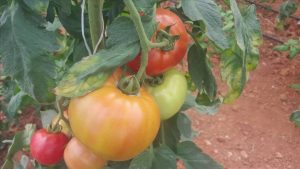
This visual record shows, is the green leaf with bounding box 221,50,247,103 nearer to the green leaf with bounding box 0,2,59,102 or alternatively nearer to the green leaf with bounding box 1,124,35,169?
the green leaf with bounding box 0,2,59,102

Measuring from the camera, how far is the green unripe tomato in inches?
29.3

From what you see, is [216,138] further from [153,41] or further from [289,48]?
[153,41]

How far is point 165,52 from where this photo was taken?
0.72m

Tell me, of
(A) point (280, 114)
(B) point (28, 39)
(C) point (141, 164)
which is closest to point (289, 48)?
(A) point (280, 114)

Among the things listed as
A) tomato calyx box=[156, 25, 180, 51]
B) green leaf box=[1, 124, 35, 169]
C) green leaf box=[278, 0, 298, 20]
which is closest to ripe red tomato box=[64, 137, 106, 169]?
tomato calyx box=[156, 25, 180, 51]

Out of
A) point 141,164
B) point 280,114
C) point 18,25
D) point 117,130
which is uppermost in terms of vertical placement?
point 18,25

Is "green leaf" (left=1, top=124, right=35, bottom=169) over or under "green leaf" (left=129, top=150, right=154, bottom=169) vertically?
under

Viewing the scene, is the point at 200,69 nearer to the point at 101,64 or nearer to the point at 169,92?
the point at 169,92

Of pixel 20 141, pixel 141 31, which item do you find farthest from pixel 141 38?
pixel 20 141

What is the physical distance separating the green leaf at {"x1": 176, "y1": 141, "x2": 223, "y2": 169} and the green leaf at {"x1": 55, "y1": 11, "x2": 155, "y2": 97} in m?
0.37

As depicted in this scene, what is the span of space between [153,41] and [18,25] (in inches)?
7.7

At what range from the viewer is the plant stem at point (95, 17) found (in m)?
0.72

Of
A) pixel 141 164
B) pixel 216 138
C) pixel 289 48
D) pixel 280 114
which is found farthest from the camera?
pixel 289 48

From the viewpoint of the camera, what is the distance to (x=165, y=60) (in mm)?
721
